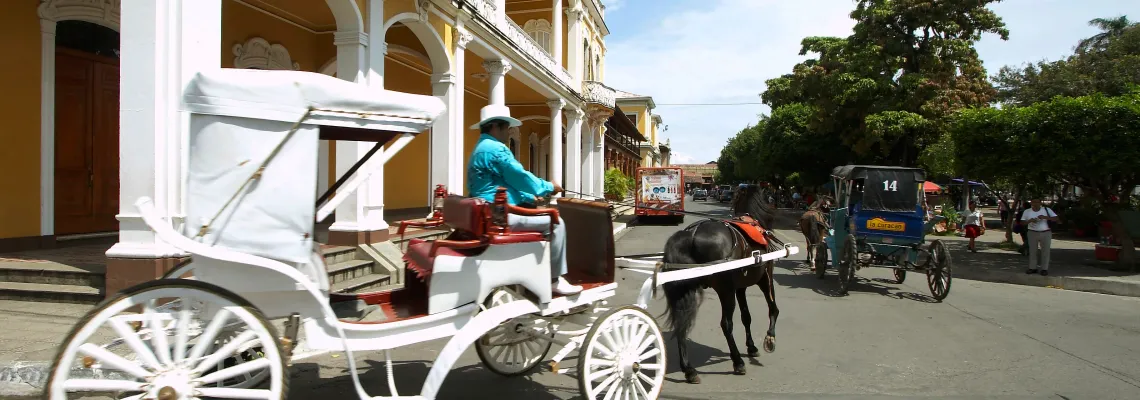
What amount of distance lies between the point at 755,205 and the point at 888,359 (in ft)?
6.10

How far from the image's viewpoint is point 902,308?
794 centimetres

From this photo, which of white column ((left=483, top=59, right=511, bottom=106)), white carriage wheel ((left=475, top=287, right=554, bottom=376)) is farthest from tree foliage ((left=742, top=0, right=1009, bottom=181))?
white carriage wheel ((left=475, top=287, right=554, bottom=376))

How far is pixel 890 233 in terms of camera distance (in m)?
9.02

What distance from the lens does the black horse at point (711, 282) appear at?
191 inches

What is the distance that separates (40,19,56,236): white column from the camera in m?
7.75

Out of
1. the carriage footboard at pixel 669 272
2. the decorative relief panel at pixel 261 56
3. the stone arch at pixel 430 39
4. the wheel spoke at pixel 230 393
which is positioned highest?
the stone arch at pixel 430 39

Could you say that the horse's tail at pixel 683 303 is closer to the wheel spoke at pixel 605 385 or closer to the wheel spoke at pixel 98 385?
the wheel spoke at pixel 605 385

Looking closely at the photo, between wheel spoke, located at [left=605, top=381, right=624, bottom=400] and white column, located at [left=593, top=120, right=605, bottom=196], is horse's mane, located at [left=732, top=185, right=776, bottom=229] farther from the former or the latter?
white column, located at [left=593, top=120, right=605, bottom=196]

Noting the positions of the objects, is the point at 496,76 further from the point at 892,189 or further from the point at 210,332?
the point at 210,332

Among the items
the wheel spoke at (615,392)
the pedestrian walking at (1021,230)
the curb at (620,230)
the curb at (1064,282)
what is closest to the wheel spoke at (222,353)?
the wheel spoke at (615,392)

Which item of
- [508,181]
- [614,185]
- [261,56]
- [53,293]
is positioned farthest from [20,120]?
[614,185]

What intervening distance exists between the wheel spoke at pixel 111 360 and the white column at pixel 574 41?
19.8 meters

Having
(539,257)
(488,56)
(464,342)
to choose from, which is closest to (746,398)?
(539,257)

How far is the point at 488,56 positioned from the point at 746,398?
10858mm
